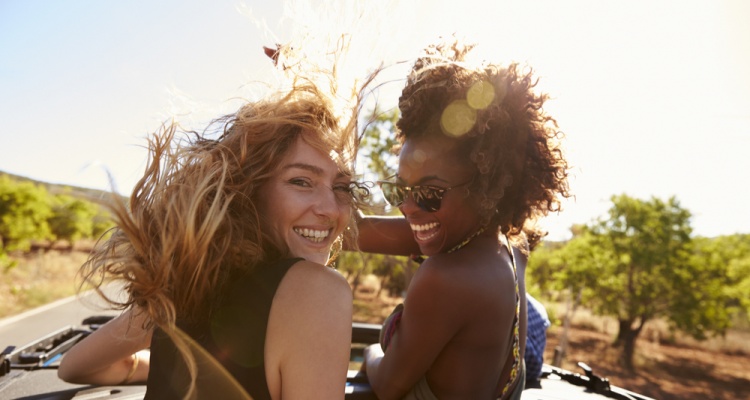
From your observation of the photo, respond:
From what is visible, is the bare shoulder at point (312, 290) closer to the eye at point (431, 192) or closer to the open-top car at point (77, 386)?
the eye at point (431, 192)

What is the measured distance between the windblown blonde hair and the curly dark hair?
0.39 m

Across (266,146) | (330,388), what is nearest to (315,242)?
(266,146)

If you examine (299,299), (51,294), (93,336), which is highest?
(299,299)

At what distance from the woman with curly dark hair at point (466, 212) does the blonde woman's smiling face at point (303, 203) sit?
0.39 meters

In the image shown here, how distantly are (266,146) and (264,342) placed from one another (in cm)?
71

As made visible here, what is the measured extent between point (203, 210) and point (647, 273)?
70.7 feet

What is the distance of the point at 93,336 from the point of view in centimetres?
185

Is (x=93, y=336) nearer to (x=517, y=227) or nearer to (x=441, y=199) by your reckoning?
(x=441, y=199)

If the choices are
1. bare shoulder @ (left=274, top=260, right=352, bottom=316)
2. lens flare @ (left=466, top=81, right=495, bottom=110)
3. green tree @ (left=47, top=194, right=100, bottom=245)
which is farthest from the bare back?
green tree @ (left=47, top=194, right=100, bottom=245)

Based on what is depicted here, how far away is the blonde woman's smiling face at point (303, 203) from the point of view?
1580 millimetres

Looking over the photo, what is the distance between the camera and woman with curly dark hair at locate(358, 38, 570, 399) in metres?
1.67

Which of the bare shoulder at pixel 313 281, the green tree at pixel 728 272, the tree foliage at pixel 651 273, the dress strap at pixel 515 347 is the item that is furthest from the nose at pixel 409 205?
the green tree at pixel 728 272

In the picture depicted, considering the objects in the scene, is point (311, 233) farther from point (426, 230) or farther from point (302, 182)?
point (426, 230)

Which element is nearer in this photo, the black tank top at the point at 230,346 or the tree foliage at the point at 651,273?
the black tank top at the point at 230,346
